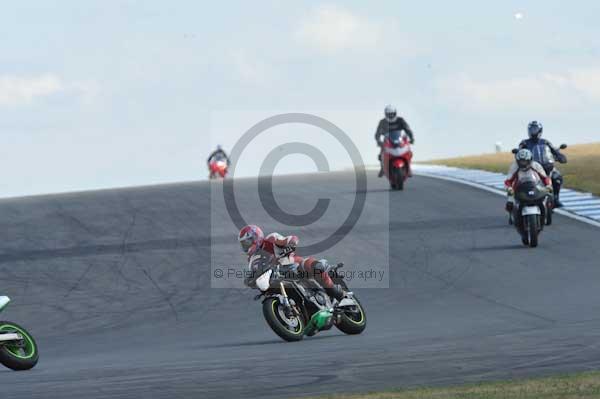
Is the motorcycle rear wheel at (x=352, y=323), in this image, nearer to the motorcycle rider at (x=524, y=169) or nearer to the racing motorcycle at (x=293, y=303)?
the racing motorcycle at (x=293, y=303)

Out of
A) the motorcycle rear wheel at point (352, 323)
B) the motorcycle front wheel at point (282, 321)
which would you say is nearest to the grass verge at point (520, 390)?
the motorcycle front wheel at point (282, 321)

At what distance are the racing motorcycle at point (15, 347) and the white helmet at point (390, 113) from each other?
58.8 ft

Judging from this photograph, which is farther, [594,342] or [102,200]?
[102,200]

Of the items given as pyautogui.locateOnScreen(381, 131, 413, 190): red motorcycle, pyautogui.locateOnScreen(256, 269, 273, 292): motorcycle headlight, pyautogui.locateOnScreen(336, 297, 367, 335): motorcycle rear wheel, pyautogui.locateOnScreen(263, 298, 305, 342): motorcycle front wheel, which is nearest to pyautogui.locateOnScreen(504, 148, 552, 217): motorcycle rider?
pyautogui.locateOnScreen(381, 131, 413, 190): red motorcycle

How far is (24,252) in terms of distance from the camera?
22906mm

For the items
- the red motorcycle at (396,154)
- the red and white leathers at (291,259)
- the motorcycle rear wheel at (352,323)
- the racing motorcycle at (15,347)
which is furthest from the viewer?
the red motorcycle at (396,154)

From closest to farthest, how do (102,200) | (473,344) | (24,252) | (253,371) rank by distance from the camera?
1. (253,371)
2. (473,344)
3. (24,252)
4. (102,200)

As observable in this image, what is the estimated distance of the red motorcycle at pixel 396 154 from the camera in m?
28.9

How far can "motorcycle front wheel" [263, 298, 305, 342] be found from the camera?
42.2 feet

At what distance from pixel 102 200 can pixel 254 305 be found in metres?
14.3

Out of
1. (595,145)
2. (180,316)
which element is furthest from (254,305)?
(595,145)

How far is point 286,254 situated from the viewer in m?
13.3

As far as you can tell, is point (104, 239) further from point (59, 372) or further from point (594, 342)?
point (594, 342)

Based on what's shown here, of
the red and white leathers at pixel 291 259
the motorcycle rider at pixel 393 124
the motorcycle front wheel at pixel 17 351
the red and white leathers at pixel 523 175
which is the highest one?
the motorcycle rider at pixel 393 124
